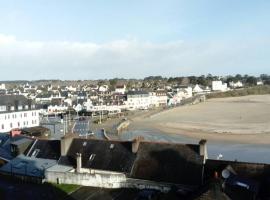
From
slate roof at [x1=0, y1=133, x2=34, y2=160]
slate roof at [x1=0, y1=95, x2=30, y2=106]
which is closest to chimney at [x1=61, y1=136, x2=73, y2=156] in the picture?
slate roof at [x1=0, y1=133, x2=34, y2=160]

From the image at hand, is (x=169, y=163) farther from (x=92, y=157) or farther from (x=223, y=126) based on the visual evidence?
(x=223, y=126)

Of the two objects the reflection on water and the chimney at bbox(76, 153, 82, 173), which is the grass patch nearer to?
the reflection on water

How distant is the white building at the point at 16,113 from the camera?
2351 inches

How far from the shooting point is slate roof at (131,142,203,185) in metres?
21.1

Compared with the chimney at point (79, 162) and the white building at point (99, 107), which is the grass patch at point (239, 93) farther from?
the chimney at point (79, 162)

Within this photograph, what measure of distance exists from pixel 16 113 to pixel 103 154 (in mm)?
39950

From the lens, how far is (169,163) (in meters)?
22.0

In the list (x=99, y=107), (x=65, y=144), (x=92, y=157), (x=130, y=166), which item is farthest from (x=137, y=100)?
(x=130, y=166)

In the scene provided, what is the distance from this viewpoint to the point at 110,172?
23.2 metres

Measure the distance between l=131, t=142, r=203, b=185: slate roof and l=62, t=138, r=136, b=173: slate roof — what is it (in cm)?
70

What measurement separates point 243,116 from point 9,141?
57.8m

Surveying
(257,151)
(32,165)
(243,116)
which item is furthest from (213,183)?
(243,116)

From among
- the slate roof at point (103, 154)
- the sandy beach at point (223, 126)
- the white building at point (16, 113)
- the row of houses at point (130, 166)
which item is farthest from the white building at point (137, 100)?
the slate roof at point (103, 154)

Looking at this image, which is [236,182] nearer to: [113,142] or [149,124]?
[113,142]
